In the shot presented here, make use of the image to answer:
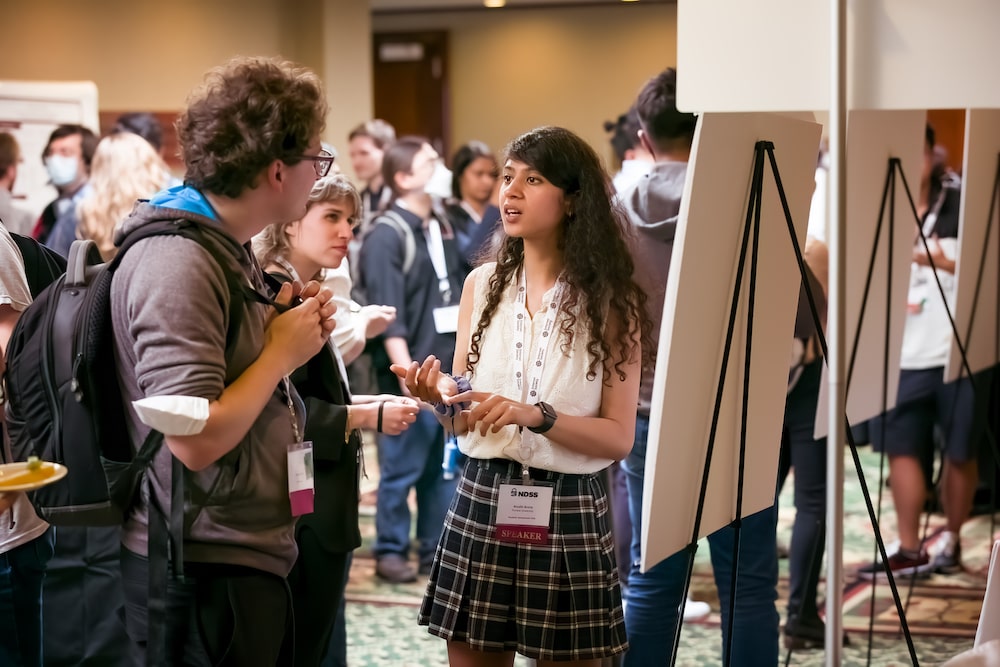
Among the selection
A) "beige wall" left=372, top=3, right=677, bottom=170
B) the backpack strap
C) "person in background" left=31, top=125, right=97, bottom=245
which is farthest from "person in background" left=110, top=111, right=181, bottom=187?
"beige wall" left=372, top=3, right=677, bottom=170

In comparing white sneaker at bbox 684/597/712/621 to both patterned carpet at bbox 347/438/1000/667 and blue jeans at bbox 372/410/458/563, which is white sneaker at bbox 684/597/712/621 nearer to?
patterned carpet at bbox 347/438/1000/667

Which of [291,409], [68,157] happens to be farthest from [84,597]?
[68,157]

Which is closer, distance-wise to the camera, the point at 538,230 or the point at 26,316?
the point at 26,316

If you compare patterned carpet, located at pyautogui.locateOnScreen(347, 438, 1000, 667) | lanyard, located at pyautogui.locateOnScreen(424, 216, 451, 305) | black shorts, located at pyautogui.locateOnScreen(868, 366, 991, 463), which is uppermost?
lanyard, located at pyautogui.locateOnScreen(424, 216, 451, 305)

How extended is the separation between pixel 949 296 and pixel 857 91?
3.24 metres

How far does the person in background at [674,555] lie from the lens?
279 cm

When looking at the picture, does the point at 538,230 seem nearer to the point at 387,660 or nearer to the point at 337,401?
the point at 337,401

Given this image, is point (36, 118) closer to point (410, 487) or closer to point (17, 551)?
point (410, 487)

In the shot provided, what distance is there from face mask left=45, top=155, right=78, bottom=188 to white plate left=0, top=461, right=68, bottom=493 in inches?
146

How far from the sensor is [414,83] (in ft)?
39.7

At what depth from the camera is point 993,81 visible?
6.20 ft

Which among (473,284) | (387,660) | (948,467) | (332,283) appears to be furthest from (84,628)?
(948,467)

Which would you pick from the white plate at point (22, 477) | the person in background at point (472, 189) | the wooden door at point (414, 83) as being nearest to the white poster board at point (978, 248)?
the person in background at point (472, 189)

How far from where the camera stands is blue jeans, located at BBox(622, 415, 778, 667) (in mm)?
2785
